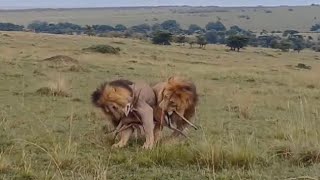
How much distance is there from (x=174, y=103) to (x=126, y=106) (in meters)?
0.65

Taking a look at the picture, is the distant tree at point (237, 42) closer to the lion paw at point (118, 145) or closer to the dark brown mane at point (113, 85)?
the dark brown mane at point (113, 85)

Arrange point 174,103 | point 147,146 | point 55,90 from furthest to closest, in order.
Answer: point 55,90, point 174,103, point 147,146

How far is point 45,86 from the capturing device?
632 inches

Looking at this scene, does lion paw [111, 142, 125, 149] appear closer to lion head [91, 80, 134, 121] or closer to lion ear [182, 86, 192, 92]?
lion head [91, 80, 134, 121]

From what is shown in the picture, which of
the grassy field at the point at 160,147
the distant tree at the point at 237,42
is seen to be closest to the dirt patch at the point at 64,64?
the grassy field at the point at 160,147

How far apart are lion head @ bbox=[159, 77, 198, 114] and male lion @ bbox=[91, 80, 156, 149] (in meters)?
0.22

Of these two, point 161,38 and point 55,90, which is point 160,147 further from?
point 161,38

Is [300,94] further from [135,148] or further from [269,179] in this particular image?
[269,179]

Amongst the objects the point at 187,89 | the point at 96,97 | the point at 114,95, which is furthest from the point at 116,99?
the point at 187,89

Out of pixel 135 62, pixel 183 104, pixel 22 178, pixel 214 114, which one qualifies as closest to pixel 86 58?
pixel 135 62

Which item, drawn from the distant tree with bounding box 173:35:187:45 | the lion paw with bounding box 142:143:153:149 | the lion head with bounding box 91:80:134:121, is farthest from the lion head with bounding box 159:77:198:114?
the distant tree with bounding box 173:35:187:45

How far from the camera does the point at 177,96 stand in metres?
8.19

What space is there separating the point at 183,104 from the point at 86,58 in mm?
22448

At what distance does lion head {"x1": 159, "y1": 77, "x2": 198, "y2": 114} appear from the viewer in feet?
26.7
